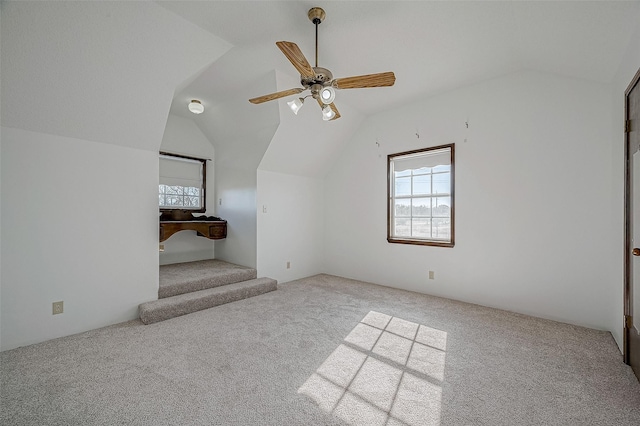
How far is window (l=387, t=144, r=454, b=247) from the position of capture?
152 inches

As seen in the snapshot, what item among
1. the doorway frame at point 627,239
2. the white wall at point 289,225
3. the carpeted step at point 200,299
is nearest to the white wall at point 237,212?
the white wall at point 289,225

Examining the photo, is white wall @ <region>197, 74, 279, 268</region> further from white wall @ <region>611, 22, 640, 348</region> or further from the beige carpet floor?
white wall @ <region>611, 22, 640, 348</region>

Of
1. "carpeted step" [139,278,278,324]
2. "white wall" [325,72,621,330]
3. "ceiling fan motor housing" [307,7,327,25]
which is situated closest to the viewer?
"ceiling fan motor housing" [307,7,327,25]

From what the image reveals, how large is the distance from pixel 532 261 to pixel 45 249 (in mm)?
5075

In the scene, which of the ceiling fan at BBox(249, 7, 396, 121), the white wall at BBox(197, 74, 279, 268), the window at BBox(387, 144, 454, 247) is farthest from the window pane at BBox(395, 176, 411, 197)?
the ceiling fan at BBox(249, 7, 396, 121)

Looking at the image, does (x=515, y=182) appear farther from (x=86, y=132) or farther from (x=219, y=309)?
(x=86, y=132)

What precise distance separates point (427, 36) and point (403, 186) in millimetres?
2195

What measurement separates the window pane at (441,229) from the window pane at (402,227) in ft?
1.25

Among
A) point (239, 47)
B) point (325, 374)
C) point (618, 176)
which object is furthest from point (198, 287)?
point (618, 176)

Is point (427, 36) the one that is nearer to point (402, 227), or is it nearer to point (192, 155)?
point (402, 227)

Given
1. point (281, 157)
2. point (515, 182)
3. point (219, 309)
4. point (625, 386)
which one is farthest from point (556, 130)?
point (219, 309)

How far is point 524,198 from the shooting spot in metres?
3.20

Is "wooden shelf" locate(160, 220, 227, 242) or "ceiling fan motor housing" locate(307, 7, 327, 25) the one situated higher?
"ceiling fan motor housing" locate(307, 7, 327, 25)

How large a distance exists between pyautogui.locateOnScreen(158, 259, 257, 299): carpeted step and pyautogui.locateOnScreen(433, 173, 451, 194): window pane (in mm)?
3031
